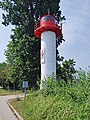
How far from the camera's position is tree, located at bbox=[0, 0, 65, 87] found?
38094 millimetres

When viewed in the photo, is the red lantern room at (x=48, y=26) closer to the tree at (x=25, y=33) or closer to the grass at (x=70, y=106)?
the tree at (x=25, y=33)

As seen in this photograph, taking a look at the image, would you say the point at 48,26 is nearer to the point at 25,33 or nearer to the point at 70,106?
the point at 25,33

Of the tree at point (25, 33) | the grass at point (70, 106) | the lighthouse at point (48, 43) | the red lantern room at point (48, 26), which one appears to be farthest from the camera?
the tree at point (25, 33)

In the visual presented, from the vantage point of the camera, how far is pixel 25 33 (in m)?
39.0

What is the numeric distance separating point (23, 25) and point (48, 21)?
11577 millimetres

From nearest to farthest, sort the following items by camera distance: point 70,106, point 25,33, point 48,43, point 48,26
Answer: point 70,106 → point 48,26 → point 48,43 → point 25,33

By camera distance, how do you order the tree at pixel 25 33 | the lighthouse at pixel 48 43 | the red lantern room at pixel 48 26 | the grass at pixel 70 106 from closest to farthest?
the grass at pixel 70 106 → the lighthouse at pixel 48 43 → the red lantern room at pixel 48 26 → the tree at pixel 25 33

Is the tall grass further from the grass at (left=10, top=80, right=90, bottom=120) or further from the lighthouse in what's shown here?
the lighthouse

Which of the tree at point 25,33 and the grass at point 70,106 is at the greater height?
the tree at point 25,33

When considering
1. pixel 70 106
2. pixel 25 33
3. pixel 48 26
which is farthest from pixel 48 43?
pixel 70 106

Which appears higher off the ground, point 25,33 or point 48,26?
point 25,33

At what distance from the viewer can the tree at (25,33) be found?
125ft

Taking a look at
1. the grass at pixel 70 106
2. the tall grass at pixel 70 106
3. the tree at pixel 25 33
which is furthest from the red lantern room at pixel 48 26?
the grass at pixel 70 106

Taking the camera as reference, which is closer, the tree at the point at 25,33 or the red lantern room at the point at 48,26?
the red lantern room at the point at 48,26
